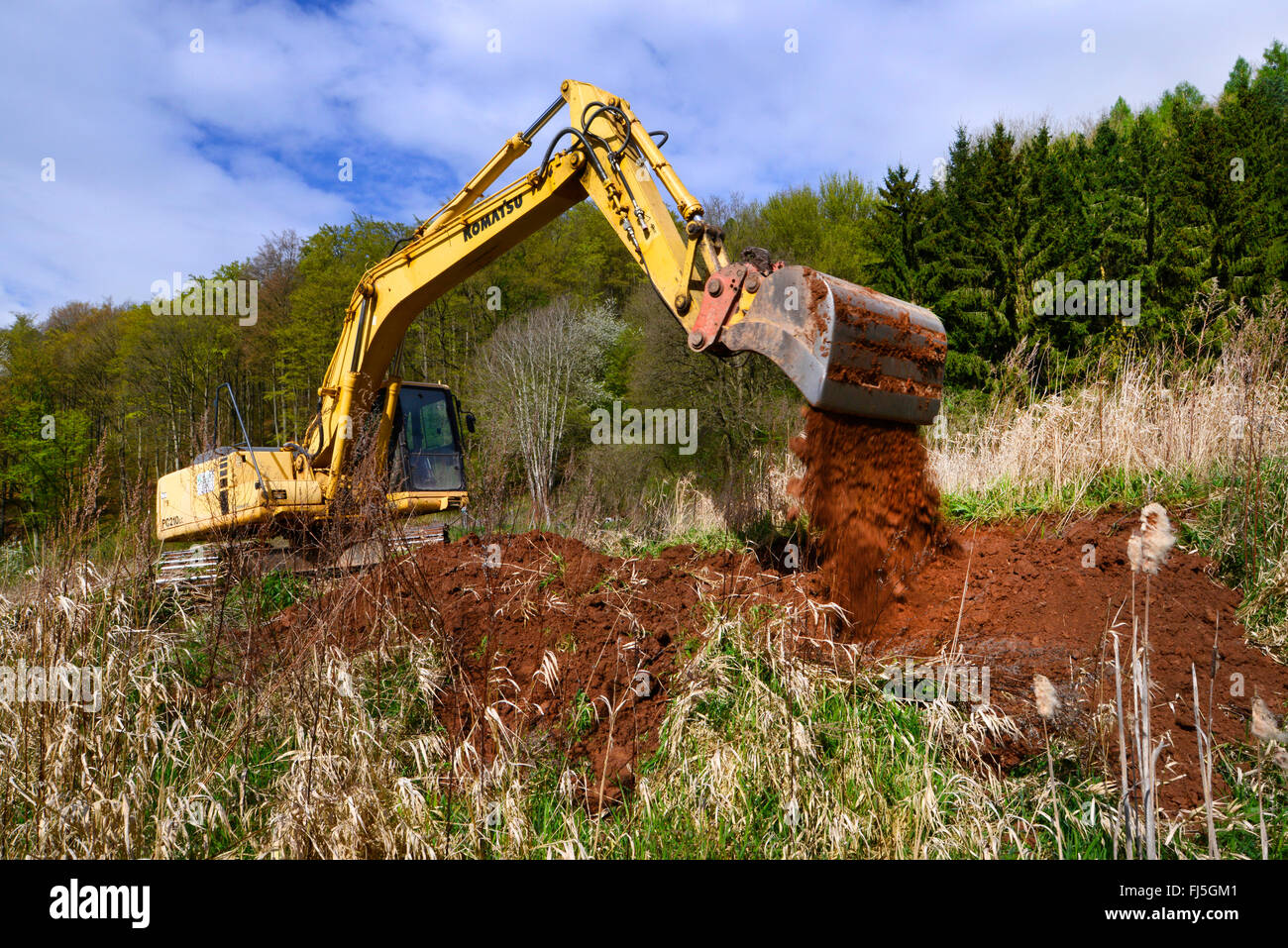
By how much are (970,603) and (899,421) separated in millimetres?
1117

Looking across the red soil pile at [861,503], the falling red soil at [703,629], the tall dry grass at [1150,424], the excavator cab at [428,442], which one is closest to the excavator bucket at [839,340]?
the red soil pile at [861,503]

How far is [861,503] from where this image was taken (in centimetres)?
436

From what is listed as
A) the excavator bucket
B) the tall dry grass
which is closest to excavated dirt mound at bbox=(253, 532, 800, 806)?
the excavator bucket

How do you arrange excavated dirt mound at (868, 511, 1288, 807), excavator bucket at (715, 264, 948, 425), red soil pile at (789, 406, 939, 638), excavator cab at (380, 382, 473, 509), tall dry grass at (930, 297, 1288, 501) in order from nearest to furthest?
excavated dirt mound at (868, 511, 1288, 807) < excavator bucket at (715, 264, 948, 425) < red soil pile at (789, 406, 939, 638) < tall dry grass at (930, 297, 1288, 501) < excavator cab at (380, 382, 473, 509)

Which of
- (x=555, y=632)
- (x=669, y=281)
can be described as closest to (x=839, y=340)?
(x=669, y=281)

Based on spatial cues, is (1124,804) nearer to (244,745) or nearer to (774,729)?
(774,729)

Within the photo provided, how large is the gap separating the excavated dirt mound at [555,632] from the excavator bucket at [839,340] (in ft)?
3.72

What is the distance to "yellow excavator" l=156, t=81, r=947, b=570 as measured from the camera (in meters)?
4.10

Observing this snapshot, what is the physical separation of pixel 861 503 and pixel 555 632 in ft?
6.22

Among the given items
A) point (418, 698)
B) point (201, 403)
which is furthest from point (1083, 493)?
point (201, 403)

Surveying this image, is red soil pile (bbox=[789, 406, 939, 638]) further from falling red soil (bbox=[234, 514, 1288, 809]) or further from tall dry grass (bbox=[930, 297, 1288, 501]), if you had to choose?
tall dry grass (bbox=[930, 297, 1288, 501])

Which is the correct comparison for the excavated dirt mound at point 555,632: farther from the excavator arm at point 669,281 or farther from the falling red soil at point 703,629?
the excavator arm at point 669,281

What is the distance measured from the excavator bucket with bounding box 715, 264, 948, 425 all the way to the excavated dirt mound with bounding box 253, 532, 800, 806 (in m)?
1.13
